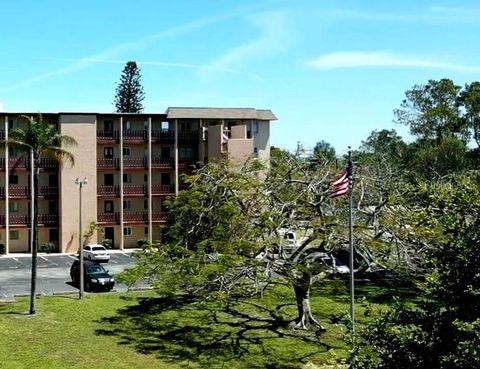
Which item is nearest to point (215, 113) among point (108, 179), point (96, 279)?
point (108, 179)

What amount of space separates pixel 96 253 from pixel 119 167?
9484 mm

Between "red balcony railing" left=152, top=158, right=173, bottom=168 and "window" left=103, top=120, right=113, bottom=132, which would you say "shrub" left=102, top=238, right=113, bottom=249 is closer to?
"red balcony railing" left=152, top=158, right=173, bottom=168

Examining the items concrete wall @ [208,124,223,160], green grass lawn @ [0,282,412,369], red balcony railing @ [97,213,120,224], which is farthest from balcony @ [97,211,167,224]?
green grass lawn @ [0,282,412,369]

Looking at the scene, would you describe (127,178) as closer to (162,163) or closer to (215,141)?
(162,163)

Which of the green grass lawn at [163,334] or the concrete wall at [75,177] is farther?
the concrete wall at [75,177]

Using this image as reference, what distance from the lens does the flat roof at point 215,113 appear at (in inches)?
2144

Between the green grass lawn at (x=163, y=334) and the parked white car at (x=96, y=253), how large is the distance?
13352 mm

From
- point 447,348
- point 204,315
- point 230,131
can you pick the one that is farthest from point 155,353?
point 230,131

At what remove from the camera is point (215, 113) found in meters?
55.6

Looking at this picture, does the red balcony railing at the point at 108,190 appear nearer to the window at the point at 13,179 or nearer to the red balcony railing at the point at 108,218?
the red balcony railing at the point at 108,218

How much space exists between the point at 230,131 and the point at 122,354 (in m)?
34.0

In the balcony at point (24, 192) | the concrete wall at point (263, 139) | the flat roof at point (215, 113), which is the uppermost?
the flat roof at point (215, 113)

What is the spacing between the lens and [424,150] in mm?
66125

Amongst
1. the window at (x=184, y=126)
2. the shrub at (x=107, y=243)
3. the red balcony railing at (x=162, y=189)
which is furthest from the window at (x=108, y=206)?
the window at (x=184, y=126)
